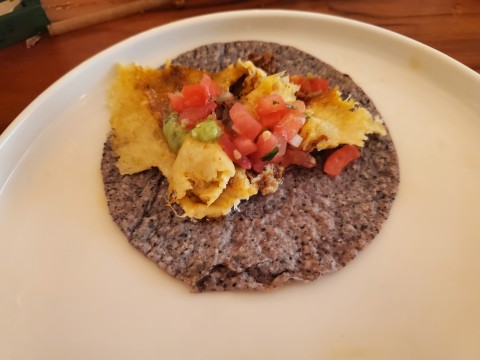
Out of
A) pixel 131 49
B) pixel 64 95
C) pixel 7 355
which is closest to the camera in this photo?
pixel 7 355


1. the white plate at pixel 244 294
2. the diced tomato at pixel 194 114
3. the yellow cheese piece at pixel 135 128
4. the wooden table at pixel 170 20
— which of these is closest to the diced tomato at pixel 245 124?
the diced tomato at pixel 194 114

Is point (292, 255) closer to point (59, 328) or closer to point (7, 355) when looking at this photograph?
point (59, 328)

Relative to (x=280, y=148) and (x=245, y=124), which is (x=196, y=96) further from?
(x=280, y=148)

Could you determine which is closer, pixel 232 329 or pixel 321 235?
pixel 232 329

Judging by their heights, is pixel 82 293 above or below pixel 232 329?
above

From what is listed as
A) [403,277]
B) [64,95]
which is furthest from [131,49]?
[403,277]

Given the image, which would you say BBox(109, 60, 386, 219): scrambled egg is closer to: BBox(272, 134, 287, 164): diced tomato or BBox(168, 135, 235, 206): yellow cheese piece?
BBox(168, 135, 235, 206): yellow cheese piece

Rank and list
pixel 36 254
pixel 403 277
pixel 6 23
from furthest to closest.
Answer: pixel 6 23 < pixel 36 254 < pixel 403 277
